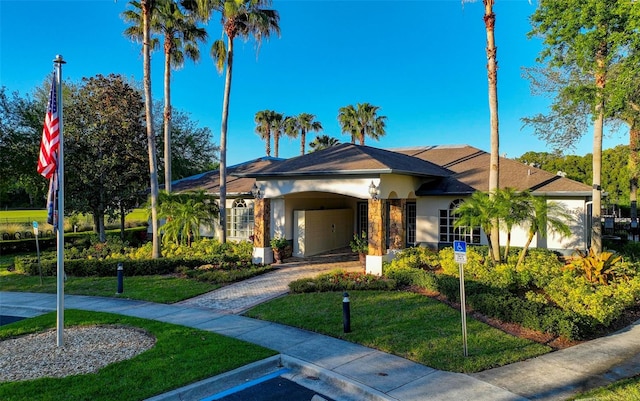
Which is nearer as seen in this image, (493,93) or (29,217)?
(493,93)

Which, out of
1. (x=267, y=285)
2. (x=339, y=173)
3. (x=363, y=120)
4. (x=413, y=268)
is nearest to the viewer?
(x=267, y=285)

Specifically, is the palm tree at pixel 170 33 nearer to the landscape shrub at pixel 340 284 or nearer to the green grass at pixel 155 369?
the landscape shrub at pixel 340 284

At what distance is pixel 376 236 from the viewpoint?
581 inches

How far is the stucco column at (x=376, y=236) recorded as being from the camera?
14.6 m

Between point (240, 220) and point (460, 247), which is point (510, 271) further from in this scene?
point (240, 220)

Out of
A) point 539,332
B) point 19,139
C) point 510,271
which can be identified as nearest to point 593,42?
point 510,271

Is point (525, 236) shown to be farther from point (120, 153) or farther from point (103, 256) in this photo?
point (120, 153)

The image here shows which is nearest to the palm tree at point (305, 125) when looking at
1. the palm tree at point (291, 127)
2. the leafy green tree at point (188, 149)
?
the palm tree at point (291, 127)

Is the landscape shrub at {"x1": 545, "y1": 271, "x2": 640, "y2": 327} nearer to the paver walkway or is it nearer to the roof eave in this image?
the roof eave

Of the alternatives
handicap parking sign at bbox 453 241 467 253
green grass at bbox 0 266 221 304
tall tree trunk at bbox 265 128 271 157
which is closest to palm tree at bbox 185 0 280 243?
green grass at bbox 0 266 221 304

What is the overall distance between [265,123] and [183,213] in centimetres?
2684

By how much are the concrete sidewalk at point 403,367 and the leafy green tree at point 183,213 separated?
25.9 ft

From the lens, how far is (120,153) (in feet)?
75.3

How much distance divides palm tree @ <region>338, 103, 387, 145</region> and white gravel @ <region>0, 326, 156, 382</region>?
32188 mm
